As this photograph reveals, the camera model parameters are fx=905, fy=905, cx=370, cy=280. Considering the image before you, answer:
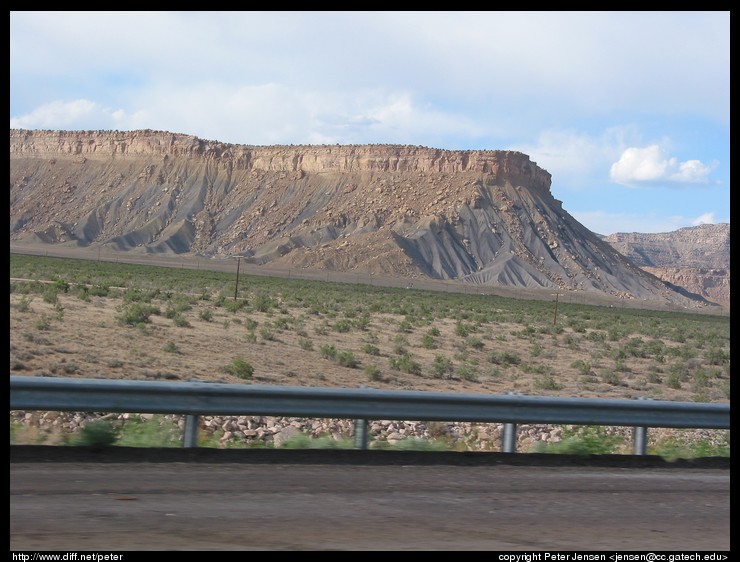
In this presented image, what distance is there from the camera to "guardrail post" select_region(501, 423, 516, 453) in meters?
9.12

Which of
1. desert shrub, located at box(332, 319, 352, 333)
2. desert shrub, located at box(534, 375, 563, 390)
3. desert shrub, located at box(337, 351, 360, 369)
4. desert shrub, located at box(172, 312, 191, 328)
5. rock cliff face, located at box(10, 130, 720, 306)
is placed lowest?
desert shrub, located at box(534, 375, 563, 390)

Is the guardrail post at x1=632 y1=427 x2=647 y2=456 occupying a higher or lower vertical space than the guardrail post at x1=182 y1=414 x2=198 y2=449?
lower

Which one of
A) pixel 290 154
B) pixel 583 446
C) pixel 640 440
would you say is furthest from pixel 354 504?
pixel 290 154

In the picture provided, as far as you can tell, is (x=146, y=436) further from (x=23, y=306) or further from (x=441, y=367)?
(x=23, y=306)

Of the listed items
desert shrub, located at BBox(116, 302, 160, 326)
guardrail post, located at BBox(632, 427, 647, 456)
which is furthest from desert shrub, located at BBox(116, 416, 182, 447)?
desert shrub, located at BBox(116, 302, 160, 326)

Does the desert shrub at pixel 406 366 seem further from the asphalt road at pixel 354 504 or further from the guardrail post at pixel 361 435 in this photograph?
the asphalt road at pixel 354 504

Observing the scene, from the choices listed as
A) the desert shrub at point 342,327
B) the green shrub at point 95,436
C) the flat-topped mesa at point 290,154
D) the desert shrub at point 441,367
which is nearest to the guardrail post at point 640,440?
the green shrub at point 95,436

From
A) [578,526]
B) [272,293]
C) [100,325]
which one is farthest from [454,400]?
[272,293]

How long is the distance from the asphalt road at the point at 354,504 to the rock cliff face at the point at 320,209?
90.7 metres

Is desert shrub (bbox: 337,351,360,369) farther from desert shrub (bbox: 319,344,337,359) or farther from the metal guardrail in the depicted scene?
the metal guardrail

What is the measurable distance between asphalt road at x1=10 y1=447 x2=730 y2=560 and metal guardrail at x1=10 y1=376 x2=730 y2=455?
1.32ft

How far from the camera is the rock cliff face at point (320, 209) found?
10788 cm

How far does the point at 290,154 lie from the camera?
5064 inches
